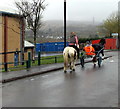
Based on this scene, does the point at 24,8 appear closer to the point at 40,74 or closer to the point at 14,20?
the point at 14,20

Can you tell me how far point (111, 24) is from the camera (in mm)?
58531

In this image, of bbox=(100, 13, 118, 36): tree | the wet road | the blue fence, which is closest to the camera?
the wet road

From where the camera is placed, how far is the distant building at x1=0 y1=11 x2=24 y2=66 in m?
24.2

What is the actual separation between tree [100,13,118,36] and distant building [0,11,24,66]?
3465cm

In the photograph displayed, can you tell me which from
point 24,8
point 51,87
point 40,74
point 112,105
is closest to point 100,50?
point 40,74

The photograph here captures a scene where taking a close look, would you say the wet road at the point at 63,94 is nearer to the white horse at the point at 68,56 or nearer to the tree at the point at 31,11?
the white horse at the point at 68,56

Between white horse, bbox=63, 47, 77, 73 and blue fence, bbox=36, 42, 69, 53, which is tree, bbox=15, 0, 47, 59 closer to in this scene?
white horse, bbox=63, 47, 77, 73

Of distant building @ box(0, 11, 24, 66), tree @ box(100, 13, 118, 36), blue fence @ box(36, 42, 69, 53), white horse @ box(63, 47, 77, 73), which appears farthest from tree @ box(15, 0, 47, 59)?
tree @ box(100, 13, 118, 36)

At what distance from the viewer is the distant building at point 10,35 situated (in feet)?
79.3

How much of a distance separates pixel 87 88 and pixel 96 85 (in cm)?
67

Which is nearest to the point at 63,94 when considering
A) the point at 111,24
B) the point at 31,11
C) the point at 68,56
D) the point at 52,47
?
the point at 68,56

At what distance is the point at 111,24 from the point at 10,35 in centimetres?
3681

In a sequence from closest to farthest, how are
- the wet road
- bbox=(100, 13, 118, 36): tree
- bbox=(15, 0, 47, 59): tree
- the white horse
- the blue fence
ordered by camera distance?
the wet road
the white horse
bbox=(15, 0, 47, 59): tree
the blue fence
bbox=(100, 13, 118, 36): tree

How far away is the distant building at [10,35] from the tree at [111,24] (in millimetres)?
34646
